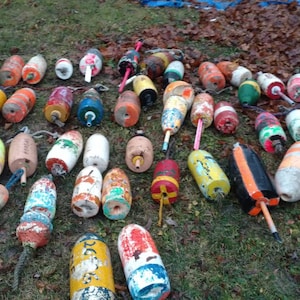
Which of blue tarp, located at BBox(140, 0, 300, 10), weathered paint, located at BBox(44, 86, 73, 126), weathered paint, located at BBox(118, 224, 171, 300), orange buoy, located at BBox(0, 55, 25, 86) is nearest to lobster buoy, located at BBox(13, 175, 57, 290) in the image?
weathered paint, located at BBox(118, 224, 171, 300)

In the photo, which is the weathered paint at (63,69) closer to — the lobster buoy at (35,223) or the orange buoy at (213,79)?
the orange buoy at (213,79)

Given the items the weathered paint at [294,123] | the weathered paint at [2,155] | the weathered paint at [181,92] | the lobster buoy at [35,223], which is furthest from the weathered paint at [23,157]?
the weathered paint at [294,123]

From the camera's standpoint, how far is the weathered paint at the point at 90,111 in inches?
160

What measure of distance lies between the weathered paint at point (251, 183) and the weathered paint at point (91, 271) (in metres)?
1.16

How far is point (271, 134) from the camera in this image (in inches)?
148

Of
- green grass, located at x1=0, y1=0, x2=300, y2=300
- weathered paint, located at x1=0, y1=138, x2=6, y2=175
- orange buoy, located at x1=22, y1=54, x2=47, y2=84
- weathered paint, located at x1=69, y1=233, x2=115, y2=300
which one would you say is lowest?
green grass, located at x1=0, y1=0, x2=300, y2=300

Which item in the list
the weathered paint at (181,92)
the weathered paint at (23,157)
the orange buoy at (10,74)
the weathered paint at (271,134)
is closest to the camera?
the weathered paint at (23,157)

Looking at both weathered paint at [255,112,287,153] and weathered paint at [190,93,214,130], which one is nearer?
weathered paint at [255,112,287,153]

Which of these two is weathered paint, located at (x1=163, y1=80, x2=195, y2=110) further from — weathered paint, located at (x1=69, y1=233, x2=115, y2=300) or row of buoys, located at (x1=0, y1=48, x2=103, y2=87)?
weathered paint, located at (x1=69, y1=233, x2=115, y2=300)

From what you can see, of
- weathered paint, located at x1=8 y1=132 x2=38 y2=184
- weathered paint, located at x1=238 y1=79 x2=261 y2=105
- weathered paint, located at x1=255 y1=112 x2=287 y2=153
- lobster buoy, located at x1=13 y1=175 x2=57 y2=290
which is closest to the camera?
lobster buoy, located at x1=13 y1=175 x2=57 y2=290

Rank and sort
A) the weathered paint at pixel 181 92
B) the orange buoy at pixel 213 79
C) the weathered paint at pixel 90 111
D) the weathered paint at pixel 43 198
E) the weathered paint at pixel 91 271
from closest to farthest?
the weathered paint at pixel 91 271 → the weathered paint at pixel 43 198 → the weathered paint at pixel 90 111 → the weathered paint at pixel 181 92 → the orange buoy at pixel 213 79

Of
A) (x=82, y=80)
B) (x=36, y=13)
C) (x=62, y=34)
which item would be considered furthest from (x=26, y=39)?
(x=82, y=80)

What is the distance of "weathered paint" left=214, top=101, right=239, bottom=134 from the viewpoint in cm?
393

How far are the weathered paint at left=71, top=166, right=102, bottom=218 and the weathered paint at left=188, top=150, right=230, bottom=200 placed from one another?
2.74ft
